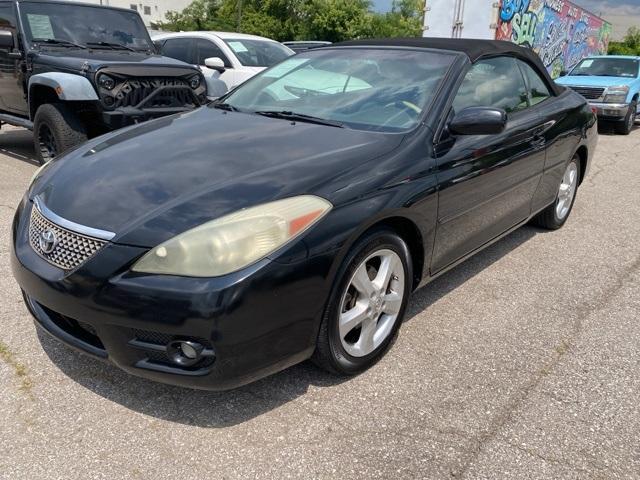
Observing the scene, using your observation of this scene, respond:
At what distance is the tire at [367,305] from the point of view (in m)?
2.43

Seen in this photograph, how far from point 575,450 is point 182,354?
1616mm

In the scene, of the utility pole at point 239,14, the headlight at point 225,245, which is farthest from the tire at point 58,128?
the utility pole at point 239,14

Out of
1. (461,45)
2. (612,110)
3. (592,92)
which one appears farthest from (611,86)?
(461,45)

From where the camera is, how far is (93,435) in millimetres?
2234

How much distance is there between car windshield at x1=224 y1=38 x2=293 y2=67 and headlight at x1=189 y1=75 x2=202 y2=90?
215 cm

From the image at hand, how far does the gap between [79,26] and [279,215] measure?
5.67m

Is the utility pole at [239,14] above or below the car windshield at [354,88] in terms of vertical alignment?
below

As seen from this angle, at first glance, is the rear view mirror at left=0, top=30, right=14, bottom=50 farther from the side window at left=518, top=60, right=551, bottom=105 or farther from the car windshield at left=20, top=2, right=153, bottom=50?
the side window at left=518, top=60, right=551, bottom=105

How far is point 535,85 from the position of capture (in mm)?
4309

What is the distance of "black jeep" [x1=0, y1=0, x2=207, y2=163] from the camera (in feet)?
18.5

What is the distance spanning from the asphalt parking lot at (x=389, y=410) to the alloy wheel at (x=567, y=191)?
159 centimetres

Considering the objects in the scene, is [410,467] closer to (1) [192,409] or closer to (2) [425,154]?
(1) [192,409]

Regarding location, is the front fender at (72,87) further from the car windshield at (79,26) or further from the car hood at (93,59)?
the car windshield at (79,26)

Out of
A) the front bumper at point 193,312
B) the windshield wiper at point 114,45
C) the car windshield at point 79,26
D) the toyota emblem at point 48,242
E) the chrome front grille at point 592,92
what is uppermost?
the car windshield at point 79,26
